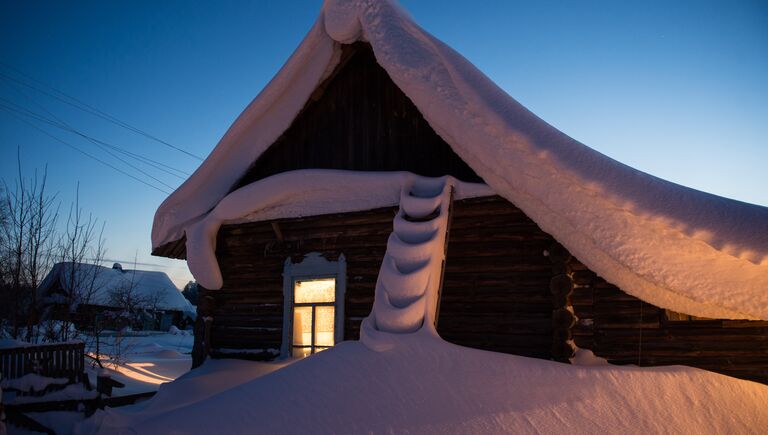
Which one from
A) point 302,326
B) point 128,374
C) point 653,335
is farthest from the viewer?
point 128,374

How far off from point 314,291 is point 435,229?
301 centimetres

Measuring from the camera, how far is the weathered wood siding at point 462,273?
20.0 ft

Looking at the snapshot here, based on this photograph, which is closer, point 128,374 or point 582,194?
point 582,194

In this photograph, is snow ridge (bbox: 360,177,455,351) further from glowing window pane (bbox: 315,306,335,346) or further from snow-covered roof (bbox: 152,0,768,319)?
glowing window pane (bbox: 315,306,335,346)

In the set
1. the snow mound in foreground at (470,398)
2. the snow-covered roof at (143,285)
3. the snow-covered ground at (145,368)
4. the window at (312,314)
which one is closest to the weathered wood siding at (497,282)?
the window at (312,314)

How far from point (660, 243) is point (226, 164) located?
6.12 meters

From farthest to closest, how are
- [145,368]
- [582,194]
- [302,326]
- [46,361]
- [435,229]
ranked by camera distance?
[145,368], [302,326], [46,361], [435,229], [582,194]

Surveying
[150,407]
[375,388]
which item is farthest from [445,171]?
[150,407]

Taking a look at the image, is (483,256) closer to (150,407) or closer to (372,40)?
(372,40)

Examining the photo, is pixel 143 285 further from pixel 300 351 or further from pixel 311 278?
pixel 311 278

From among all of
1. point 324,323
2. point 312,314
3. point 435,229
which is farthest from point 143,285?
point 435,229

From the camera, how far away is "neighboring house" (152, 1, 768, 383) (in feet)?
14.4

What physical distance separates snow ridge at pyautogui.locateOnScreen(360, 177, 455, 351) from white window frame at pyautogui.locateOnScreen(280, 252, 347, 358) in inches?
73.3

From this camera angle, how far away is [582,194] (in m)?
4.42
